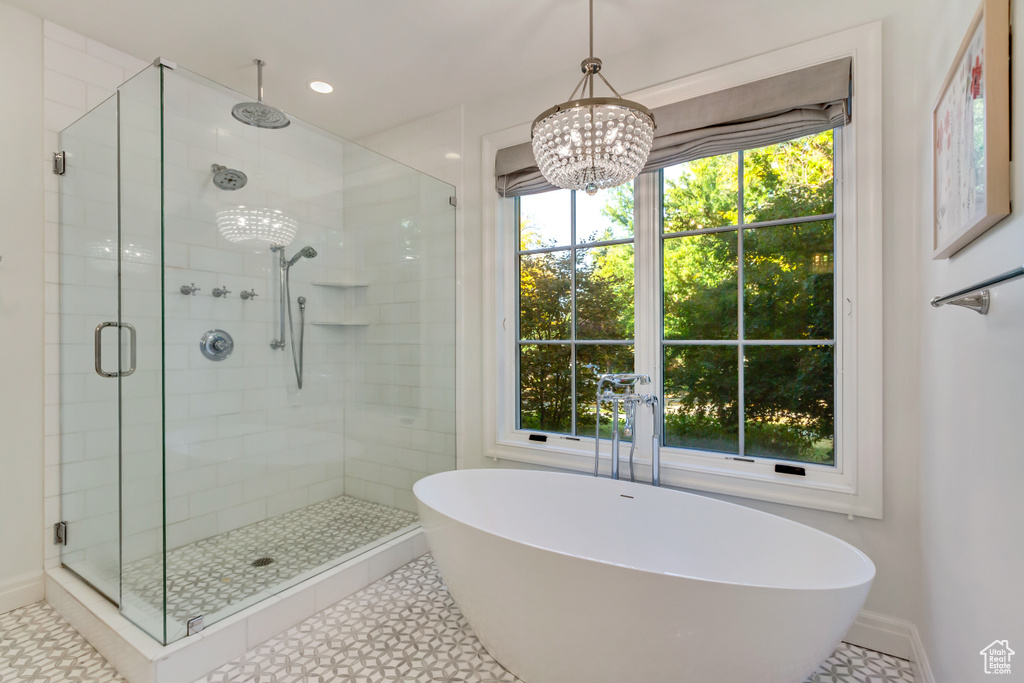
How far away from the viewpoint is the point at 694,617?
128cm

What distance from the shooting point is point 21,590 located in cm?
212

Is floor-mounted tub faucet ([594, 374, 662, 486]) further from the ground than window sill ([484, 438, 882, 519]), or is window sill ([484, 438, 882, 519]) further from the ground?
floor-mounted tub faucet ([594, 374, 662, 486])

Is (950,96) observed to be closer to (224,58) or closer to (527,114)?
(527,114)

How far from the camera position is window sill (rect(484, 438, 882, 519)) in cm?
188

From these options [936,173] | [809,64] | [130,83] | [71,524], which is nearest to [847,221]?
[936,173]

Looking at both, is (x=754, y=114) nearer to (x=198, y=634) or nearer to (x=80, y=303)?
(x=198, y=634)

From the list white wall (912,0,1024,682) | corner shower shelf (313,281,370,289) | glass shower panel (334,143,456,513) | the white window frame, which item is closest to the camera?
white wall (912,0,1024,682)

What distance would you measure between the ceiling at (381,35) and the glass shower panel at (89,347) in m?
0.47

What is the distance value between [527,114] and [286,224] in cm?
138

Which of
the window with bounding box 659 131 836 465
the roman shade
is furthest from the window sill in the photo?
the roman shade

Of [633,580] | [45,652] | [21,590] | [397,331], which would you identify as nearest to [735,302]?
[633,580]

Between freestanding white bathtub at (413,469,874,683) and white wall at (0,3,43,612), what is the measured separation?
1714mm

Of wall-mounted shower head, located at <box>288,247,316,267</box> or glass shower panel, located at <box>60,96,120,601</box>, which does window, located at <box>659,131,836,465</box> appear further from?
glass shower panel, located at <box>60,96,120,601</box>

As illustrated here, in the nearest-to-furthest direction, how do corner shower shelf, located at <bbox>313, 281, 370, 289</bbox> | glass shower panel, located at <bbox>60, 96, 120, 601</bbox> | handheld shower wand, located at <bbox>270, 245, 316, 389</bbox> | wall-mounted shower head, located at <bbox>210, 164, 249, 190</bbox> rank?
1. glass shower panel, located at <bbox>60, 96, 120, 601</bbox>
2. wall-mounted shower head, located at <bbox>210, 164, 249, 190</bbox>
3. handheld shower wand, located at <bbox>270, 245, 316, 389</bbox>
4. corner shower shelf, located at <bbox>313, 281, 370, 289</bbox>
